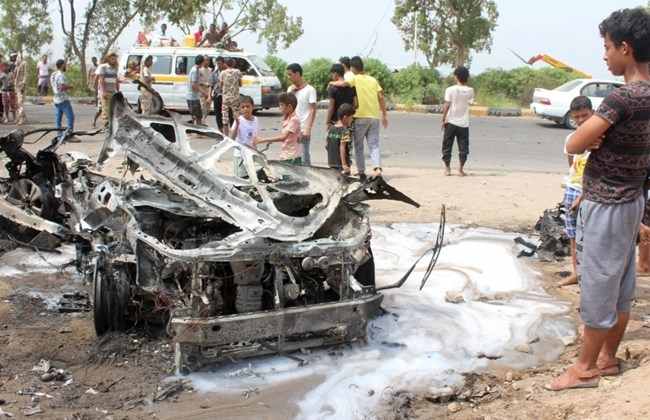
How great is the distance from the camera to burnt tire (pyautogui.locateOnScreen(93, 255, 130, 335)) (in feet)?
16.8

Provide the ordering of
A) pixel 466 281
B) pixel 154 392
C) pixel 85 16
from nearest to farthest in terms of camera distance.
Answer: pixel 154 392
pixel 466 281
pixel 85 16

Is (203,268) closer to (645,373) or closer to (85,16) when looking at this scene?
(645,373)

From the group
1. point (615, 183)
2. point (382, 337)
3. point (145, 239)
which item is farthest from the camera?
point (382, 337)

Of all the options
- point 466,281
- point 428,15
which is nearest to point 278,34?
point 428,15

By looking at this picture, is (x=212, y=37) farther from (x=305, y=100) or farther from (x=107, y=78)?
(x=305, y=100)

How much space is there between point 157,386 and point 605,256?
110 inches

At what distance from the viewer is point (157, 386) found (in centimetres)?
461

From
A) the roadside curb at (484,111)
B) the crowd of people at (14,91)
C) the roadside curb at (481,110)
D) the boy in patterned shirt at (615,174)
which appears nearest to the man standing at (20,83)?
the crowd of people at (14,91)

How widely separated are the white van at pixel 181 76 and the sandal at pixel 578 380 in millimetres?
18159

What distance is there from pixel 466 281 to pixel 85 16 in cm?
3089

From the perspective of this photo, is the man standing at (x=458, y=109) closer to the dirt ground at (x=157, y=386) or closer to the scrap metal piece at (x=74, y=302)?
the dirt ground at (x=157, y=386)

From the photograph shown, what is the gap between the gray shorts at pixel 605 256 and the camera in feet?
12.9

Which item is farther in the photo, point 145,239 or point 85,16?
point 85,16

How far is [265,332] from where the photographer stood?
4.68 metres
